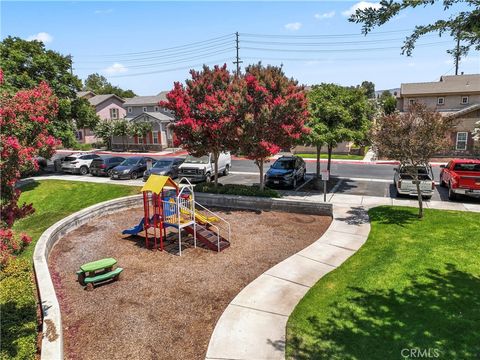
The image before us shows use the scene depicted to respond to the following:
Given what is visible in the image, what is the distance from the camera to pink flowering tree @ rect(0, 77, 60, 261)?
688 centimetres

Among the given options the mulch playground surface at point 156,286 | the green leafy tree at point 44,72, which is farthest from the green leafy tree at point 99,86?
the mulch playground surface at point 156,286

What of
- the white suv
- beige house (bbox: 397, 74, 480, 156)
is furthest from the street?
beige house (bbox: 397, 74, 480, 156)

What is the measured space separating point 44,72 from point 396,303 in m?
30.3

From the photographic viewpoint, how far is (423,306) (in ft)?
26.9

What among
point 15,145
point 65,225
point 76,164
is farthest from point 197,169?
point 15,145

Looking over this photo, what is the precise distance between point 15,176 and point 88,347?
12.7 feet

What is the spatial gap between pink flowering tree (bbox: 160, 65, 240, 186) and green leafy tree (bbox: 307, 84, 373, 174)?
5.24m

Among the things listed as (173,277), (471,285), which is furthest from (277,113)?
(471,285)

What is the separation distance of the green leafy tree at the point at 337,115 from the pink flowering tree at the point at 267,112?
264cm

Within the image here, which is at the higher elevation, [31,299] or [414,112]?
[414,112]

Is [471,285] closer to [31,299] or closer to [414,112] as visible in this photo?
[414,112]

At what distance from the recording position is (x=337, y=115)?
20312mm

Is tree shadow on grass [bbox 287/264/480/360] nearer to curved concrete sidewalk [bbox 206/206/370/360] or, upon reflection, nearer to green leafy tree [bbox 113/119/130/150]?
curved concrete sidewalk [bbox 206/206/370/360]

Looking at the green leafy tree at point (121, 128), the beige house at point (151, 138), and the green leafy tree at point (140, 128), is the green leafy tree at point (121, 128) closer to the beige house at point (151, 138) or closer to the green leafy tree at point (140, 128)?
the green leafy tree at point (140, 128)
